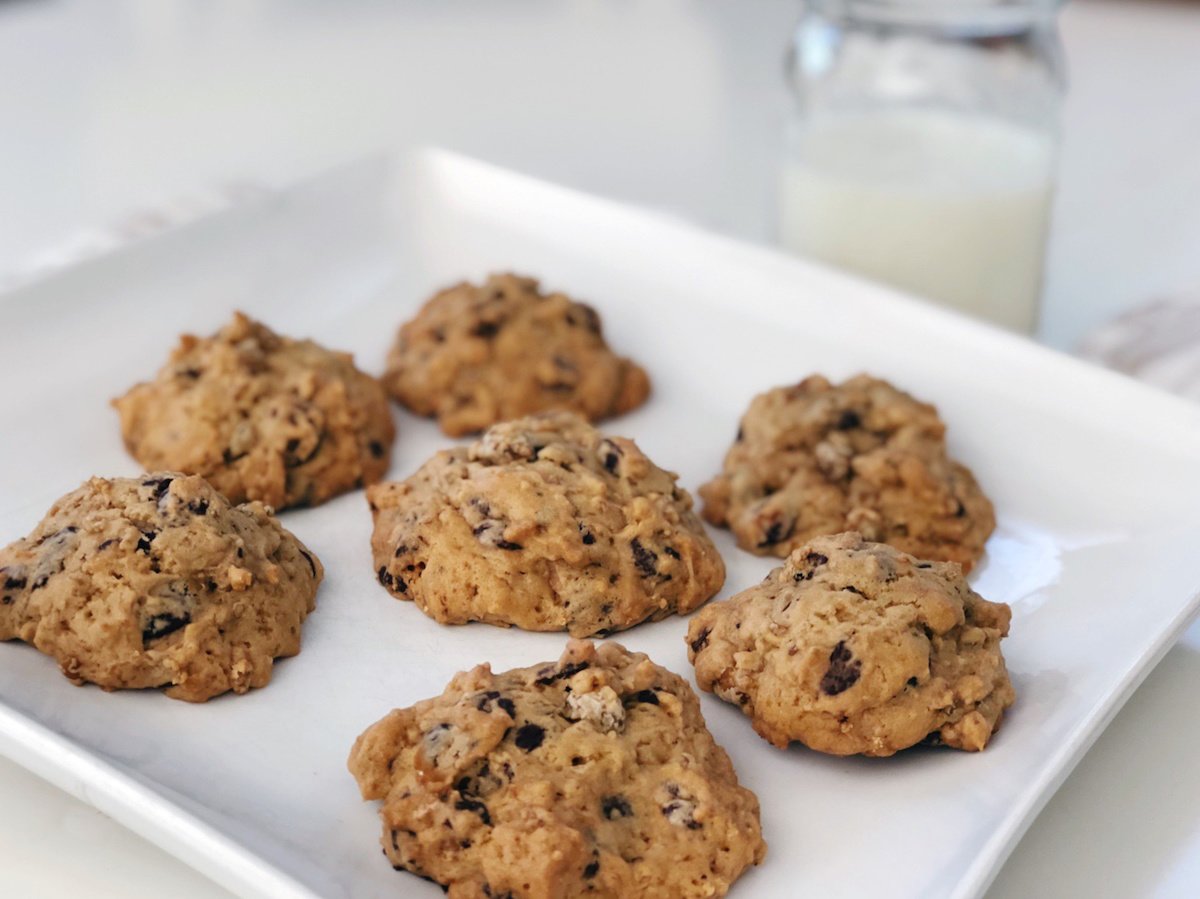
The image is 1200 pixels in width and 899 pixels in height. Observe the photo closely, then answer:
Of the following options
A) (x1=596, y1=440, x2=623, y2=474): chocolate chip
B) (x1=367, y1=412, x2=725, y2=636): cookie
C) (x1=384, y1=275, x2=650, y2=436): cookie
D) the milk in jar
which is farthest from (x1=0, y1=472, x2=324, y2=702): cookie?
the milk in jar

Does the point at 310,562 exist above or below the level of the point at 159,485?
below

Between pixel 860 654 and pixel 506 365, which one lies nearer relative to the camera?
pixel 860 654

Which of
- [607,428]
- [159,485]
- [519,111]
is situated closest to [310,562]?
[159,485]

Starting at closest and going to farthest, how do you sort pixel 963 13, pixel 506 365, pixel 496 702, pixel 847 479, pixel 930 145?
pixel 496 702 < pixel 847 479 < pixel 506 365 < pixel 963 13 < pixel 930 145

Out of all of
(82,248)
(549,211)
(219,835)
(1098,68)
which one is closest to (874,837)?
(219,835)

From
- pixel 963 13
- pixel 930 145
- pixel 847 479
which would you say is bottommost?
pixel 847 479

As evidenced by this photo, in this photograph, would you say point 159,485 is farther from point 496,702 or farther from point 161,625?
point 496,702
